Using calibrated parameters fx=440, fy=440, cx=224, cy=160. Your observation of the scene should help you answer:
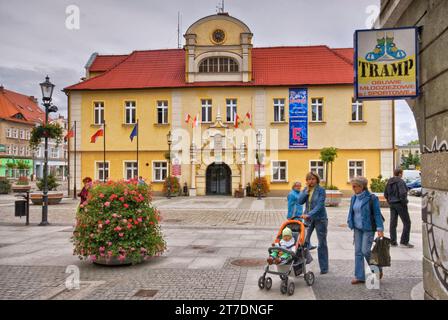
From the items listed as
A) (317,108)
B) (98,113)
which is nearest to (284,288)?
(317,108)

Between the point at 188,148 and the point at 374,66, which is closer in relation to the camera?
the point at 374,66

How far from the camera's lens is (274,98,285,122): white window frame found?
1278 inches

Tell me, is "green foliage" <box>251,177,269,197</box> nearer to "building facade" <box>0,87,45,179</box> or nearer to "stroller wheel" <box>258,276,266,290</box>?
"stroller wheel" <box>258,276,266,290</box>

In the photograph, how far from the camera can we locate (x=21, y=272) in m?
8.09

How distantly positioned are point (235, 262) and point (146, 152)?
2515cm

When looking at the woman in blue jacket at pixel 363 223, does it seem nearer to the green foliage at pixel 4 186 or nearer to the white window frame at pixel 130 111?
the white window frame at pixel 130 111

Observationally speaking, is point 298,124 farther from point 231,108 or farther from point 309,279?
point 309,279

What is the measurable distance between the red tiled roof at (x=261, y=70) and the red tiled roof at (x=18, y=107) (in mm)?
40973

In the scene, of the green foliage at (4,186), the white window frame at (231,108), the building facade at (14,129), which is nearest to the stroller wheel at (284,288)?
the white window frame at (231,108)

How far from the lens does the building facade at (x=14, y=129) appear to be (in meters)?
68.0

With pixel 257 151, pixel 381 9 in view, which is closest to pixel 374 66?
pixel 381 9

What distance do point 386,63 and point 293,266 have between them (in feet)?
10.9
